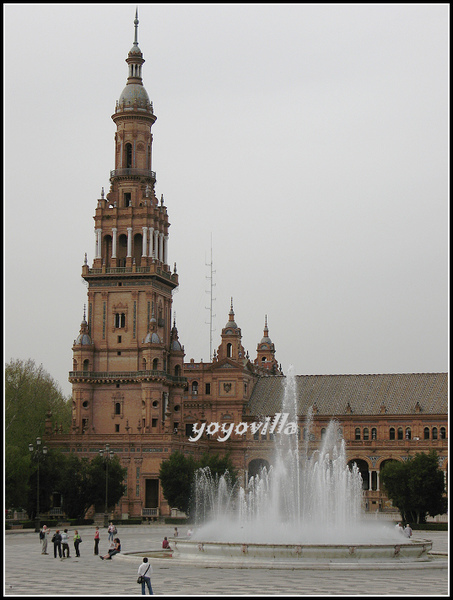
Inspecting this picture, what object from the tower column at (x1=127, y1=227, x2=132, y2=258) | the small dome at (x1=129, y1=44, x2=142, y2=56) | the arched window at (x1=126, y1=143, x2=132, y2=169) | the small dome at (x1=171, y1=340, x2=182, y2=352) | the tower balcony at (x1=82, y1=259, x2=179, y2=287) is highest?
the small dome at (x1=129, y1=44, x2=142, y2=56)

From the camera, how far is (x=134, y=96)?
115 metres

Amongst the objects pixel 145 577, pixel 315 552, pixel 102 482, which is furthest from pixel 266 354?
pixel 145 577

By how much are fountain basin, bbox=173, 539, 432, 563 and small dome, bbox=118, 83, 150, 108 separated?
75.9 meters

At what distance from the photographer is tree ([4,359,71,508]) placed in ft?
258

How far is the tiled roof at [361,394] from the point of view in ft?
381

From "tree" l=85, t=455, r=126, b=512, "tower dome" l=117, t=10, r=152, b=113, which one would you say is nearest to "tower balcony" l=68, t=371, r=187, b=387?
"tree" l=85, t=455, r=126, b=512

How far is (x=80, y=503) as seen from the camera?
88.8 meters

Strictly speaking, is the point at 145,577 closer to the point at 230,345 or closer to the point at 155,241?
the point at 155,241

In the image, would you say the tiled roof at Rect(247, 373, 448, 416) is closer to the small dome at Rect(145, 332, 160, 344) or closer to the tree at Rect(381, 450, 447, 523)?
the small dome at Rect(145, 332, 160, 344)

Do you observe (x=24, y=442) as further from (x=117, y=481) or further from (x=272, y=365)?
(x=272, y=365)

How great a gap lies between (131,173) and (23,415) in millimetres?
27428

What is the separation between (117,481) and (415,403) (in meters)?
37.4

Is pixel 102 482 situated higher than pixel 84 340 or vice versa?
pixel 84 340

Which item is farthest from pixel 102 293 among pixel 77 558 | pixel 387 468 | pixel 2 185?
pixel 2 185
